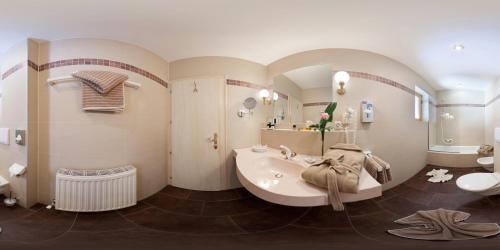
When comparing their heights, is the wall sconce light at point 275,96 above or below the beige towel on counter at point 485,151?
above

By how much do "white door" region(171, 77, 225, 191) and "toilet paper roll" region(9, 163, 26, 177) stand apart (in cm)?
131

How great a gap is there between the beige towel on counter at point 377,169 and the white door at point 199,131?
150cm

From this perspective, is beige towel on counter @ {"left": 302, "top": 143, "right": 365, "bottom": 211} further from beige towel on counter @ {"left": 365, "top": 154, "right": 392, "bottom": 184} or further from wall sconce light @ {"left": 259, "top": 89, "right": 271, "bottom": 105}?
wall sconce light @ {"left": 259, "top": 89, "right": 271, "bottom": 105}

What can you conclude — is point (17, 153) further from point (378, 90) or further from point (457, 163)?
point (457, 163)

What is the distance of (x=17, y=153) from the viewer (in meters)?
1.69

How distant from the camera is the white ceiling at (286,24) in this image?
1155 mm

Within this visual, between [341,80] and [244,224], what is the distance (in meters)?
1.38

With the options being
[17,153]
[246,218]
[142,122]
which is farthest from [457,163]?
[17,153]

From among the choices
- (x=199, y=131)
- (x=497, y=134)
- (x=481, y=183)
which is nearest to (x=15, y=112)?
(x=199, y=131)

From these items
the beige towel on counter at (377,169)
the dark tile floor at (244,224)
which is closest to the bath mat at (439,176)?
the dark tile floor at (244,224)

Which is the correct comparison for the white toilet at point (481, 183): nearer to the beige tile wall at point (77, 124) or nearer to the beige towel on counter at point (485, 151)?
the beige towel on counter at point (485, 151)

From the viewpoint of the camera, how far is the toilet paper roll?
62.8 inches

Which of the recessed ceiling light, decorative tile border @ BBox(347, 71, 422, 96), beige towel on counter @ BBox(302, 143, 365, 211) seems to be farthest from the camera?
decorative tile border @ BBox(347, 71, 422, 96)

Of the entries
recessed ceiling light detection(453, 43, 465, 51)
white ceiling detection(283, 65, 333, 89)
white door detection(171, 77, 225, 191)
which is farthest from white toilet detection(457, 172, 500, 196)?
white door detection(171, 77, 225, 191)
